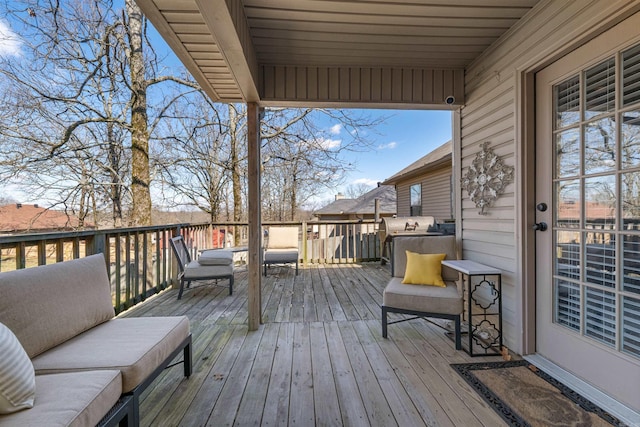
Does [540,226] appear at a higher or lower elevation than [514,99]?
lower

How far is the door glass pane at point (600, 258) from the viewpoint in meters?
1.70

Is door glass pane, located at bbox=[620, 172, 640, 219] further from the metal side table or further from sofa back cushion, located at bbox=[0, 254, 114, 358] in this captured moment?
sofa back cushion, located at bbox=[0, 254, 114, 358]

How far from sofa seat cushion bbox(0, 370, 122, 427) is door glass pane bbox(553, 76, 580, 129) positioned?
3.19m

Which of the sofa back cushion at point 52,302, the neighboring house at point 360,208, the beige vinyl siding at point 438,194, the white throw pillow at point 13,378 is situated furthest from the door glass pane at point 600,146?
the neighboring house at point 360,208

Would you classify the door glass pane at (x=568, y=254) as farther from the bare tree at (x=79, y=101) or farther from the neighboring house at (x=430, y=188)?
the bare tree at (x=79, y=101)

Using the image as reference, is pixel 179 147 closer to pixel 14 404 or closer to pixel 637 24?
pixel 14 404

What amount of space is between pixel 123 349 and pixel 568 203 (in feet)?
10.0

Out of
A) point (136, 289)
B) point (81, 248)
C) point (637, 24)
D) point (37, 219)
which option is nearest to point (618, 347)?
point (637, 24)

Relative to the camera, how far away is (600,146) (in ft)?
5.83

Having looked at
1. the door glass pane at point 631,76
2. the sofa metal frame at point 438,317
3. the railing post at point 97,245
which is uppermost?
the door glass pane at point 631,76

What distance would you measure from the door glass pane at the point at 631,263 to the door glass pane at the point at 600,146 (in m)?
0.45

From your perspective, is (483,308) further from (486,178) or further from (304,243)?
(304,243)

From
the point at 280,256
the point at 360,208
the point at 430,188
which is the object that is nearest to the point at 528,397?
the point at 280,256

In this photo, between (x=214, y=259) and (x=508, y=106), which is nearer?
(x=508, y=106)
